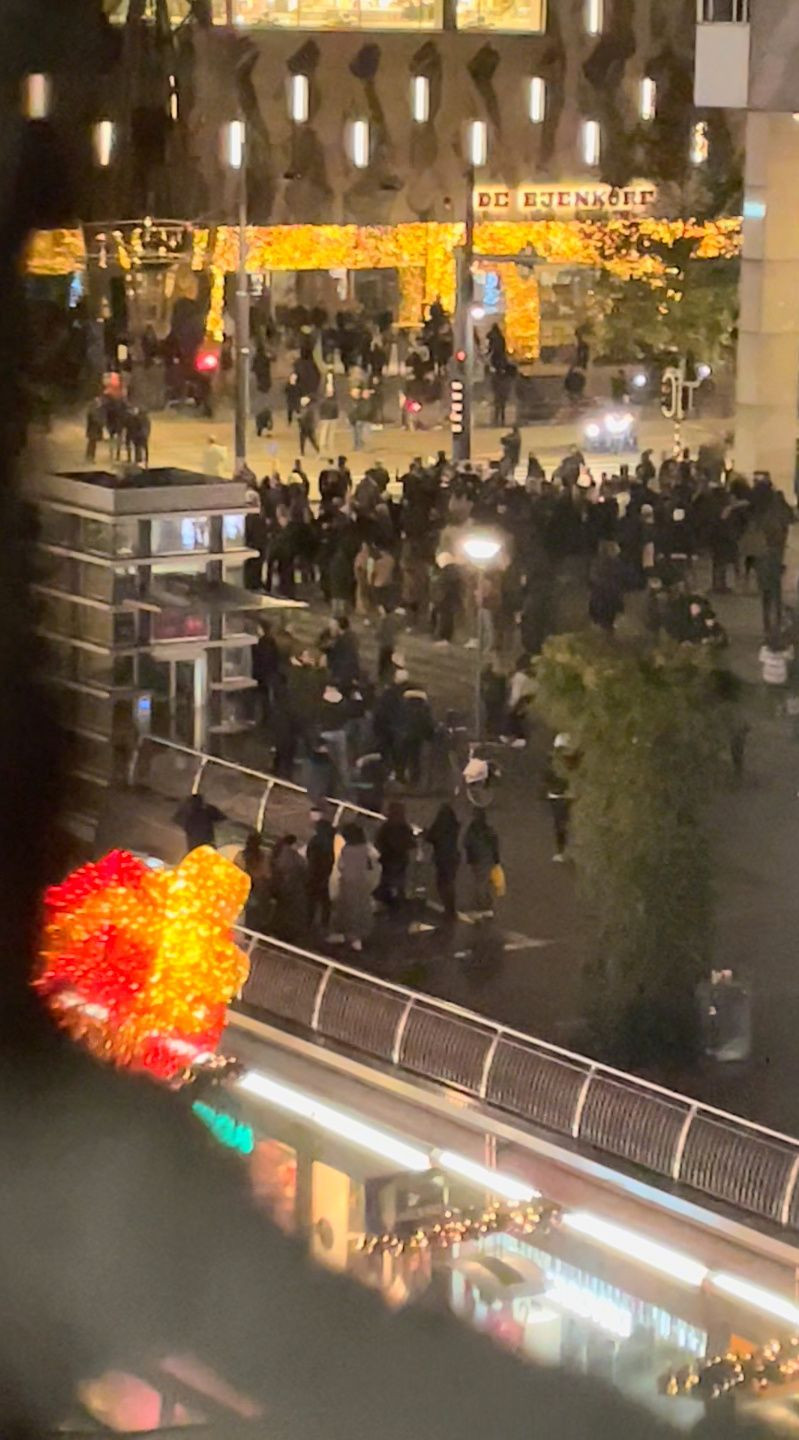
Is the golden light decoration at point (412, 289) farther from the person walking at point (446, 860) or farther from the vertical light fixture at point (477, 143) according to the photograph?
the person walking at point (446, 860)

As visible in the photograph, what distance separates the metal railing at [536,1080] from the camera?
11.2 ft

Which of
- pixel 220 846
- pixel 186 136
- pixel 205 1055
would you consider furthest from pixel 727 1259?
pixel 186 136

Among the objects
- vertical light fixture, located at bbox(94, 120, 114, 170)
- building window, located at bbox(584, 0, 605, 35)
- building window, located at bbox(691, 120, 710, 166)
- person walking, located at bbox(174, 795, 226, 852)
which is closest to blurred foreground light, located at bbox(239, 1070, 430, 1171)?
person walking, located at bbox(174, 795, 226, 852)

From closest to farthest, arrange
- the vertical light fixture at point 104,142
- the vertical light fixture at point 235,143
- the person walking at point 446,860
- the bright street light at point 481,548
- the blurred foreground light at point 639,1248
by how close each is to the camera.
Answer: the blurred foreground light at point 639,1248 < the person walking at point 446,860 < the vertical light fixture at point 104,142 < the bright street light at point 481,548 < the vertical light fixture at point 235,143

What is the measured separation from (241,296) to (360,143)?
0.78 m

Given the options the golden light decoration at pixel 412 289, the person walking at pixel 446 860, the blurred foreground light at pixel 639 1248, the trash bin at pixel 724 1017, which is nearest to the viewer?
the blurred foreground light at pixel 639 1248

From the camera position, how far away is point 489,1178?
3.57m

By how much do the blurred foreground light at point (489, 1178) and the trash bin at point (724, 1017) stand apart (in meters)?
0.48

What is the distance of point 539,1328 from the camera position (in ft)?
10.4

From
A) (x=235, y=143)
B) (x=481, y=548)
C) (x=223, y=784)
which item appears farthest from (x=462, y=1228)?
(x=235, y=143)

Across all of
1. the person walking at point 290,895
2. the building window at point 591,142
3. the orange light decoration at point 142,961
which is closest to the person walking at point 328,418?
the building window at point 591,142

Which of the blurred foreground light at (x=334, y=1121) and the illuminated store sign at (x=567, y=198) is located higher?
the illuminated store sign at (x=567, y=198)

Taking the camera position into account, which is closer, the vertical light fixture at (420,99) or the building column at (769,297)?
the vertical light fixture at (420,99)

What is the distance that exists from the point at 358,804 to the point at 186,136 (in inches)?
86.9
